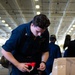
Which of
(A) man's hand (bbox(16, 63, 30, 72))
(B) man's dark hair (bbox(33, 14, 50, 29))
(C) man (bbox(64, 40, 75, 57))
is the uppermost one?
(B) man's dark hair (bbox(33, 14, 50, 29))

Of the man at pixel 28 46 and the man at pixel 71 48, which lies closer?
the man at pixel 28 46

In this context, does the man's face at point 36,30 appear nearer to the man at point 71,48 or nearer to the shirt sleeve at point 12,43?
the shirt sleeve at point 12,43

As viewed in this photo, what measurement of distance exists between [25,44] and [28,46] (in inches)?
1.3

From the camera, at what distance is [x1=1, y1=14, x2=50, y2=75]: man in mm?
1802

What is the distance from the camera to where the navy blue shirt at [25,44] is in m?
1.85

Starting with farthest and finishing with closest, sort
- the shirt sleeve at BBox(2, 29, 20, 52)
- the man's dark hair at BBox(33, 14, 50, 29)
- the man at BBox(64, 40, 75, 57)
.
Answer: the man at BBox(64, 40, 75, 57), the shirt sleeve at BBox(2, 29, 20, 52), the man's dark hair at BBox(33, 14, 50, 29)

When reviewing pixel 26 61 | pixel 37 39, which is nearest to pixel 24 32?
pixel 37 39

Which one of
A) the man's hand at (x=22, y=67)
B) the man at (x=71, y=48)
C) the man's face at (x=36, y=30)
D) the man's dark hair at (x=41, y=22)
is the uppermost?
the man's dark hair at (x=41, y=22)

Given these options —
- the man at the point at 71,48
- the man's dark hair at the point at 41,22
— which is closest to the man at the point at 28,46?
the man's dark hair at the point at 41,22

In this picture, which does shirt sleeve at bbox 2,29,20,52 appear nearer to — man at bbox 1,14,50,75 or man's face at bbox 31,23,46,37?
man at bbox 1,14,50,75

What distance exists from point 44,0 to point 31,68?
1016 cm

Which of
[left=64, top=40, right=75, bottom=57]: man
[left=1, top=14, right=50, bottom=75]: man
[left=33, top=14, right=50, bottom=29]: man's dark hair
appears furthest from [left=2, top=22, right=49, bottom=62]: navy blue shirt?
[left=64, top=40, right=75, bottom=57]: man

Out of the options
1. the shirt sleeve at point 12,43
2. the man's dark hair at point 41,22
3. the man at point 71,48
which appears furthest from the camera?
the man at point 71,48

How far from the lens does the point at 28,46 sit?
75.6 inches
